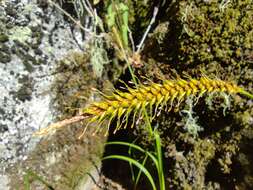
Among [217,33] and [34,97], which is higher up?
[217,33]

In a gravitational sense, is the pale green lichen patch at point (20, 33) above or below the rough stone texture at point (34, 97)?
above

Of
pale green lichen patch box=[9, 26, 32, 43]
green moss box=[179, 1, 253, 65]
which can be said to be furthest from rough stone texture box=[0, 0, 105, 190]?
green moss box=[179, 1, 253, 65]

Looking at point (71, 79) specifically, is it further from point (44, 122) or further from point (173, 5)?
point (173, 5)

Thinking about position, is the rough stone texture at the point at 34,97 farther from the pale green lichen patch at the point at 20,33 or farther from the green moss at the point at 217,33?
the green moss at the point at 217,33

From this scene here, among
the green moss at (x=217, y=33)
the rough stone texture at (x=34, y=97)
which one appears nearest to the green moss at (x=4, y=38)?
the rough stone texture at (x=34, y=97)

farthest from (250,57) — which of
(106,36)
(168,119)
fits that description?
(106,36)

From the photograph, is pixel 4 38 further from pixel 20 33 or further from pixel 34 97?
pixel 34 97

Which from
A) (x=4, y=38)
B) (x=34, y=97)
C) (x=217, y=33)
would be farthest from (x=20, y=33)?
(x=217, y=33)

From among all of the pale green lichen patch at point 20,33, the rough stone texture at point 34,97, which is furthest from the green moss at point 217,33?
the pale green lichen patch at point 20,33
